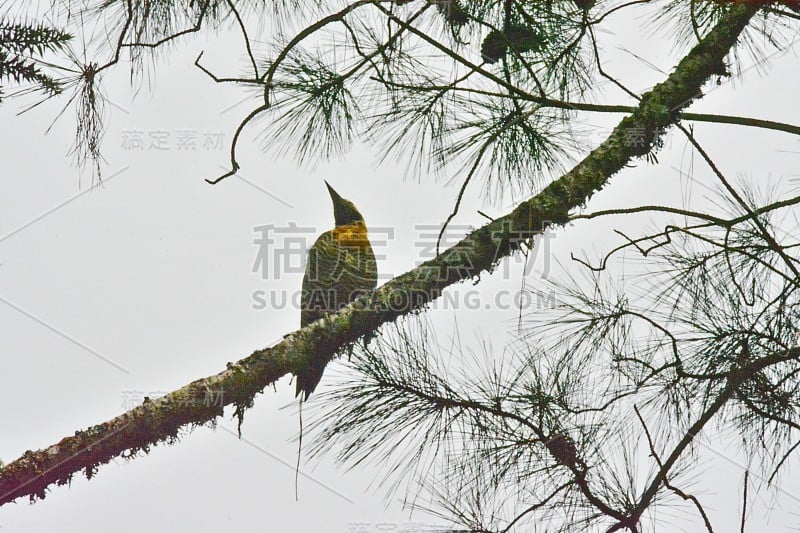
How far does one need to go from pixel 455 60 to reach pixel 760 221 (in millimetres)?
1165

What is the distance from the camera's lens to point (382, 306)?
2600mm

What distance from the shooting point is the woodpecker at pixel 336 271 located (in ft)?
15.2

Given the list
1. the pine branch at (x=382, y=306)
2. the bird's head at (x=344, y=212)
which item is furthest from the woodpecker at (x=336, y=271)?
the pine branch at (x=382, y=306)

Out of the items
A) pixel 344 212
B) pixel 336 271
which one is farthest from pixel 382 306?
pixel 344 212

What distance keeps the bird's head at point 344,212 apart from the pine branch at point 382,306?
8.32 feet

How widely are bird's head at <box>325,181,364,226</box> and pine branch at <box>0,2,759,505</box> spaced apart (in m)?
2.53

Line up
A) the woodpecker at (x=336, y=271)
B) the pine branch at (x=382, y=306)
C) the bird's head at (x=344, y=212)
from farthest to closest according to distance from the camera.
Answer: the bird's head at (x=344, y=212)
the woodpecker at (x=336, y=271)
the pine branch at (x=382, y=306)

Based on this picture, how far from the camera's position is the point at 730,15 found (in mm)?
2748

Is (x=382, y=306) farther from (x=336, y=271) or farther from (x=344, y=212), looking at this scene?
(x=344, y=212)

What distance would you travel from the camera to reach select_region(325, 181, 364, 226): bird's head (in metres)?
5.15

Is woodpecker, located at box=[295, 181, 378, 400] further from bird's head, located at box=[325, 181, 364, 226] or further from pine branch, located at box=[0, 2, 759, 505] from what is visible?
pine branch, located at box=[0, 2, 759, 505]

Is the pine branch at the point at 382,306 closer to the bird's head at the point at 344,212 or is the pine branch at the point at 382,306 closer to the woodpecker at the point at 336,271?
the woodpecker at the point at 336,271

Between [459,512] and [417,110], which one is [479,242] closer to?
[417,110]

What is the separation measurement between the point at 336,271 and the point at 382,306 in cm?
206
